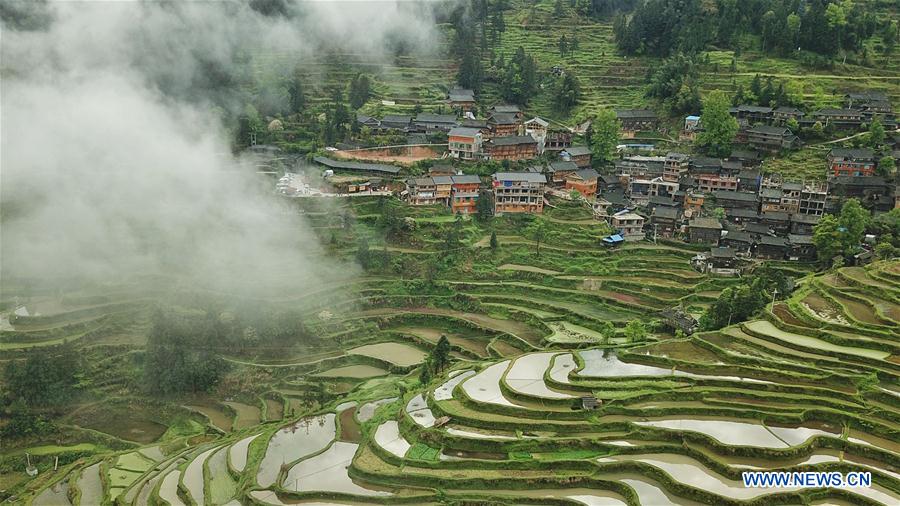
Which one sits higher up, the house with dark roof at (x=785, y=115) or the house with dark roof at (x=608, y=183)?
the house with dark roof at (x=785, y=115)

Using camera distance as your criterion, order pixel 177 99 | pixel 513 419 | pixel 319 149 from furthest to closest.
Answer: pixel 177 99, pixel 319 149, pixel 513 419

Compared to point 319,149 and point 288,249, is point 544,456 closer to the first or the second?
point 288,249

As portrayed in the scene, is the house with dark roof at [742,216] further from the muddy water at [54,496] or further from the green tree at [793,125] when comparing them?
the muddy water at [54,496]

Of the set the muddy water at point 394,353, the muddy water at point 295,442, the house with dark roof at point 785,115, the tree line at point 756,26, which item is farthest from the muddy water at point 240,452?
the tree line at point 756,26

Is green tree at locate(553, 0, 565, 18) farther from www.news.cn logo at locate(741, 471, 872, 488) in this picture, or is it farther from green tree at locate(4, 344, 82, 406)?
www.news.cn logo at locate(741, 471, 872, 488)

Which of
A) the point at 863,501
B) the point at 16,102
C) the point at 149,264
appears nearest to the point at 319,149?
the point at 149,264

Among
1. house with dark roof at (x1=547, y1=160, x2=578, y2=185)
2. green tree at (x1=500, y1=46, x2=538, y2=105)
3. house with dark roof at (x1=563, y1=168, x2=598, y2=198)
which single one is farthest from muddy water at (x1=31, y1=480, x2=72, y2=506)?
green tree at (x1=500, y1=46, x2=538, y2=105)
